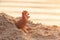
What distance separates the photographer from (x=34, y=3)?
157 inches

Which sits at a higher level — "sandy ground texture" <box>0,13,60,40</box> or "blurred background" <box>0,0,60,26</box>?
"blurred background" <box>0,0,60,26</box>

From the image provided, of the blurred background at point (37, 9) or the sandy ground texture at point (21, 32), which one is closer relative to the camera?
the sandy ground texture at point (21, 32)

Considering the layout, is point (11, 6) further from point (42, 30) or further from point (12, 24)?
point (12, 24)

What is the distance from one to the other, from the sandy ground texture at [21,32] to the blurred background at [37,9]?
1.71 feet

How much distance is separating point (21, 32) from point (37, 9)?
172cm

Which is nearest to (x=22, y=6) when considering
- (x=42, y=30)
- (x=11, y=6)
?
(x=11, y=6)

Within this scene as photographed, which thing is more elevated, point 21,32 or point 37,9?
point 37,9

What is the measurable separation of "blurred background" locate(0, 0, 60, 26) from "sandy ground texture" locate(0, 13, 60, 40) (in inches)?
20.6

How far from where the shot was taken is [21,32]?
6.23 ft

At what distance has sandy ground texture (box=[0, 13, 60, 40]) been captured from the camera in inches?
72.4

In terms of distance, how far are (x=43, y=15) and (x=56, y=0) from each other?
1.11 meters

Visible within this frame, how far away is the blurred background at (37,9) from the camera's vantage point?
3012 mm

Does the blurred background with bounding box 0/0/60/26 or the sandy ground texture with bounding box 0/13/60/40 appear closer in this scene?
the sandy ground texture with bounding box 0/13/60/40

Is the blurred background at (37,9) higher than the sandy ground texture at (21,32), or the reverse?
the blurred background at (37,9)
